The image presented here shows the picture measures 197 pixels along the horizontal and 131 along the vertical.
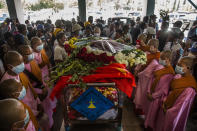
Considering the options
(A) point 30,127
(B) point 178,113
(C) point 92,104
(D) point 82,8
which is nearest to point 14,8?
(D) point 82,8

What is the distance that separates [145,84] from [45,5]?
40.4ft

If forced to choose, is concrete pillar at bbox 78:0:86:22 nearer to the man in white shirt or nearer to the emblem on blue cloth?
the man in white shirt

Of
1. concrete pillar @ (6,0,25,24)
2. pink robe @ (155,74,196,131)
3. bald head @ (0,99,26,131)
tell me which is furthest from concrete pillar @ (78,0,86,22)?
bald head @ (0,99,26,131)

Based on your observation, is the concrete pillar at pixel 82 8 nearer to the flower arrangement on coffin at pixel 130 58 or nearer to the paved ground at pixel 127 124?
the paved ground at pixel 127 124

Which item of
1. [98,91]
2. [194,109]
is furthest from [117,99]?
[194,109]

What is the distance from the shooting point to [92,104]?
1.71 m

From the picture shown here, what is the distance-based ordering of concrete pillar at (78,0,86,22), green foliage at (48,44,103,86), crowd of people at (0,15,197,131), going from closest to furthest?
crowd of people at (0,15,197,131) → green foliage at (48,44,103,86) → concrete pillar at (78,0,86,22)

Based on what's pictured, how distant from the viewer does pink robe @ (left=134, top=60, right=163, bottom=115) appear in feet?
8.36

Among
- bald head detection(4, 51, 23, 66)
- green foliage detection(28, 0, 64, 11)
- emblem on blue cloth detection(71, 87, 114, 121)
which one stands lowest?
emblem on blue cloth detection(71, 87, 114, 121)

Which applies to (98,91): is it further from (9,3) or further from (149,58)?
(9,3)

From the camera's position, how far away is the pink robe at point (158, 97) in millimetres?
2188

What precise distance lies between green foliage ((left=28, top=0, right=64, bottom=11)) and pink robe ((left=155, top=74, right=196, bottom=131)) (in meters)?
12.1

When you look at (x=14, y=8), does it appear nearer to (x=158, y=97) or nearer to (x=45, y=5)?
(x=45, y=5)

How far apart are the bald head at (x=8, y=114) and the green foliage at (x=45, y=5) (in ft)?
39.8
